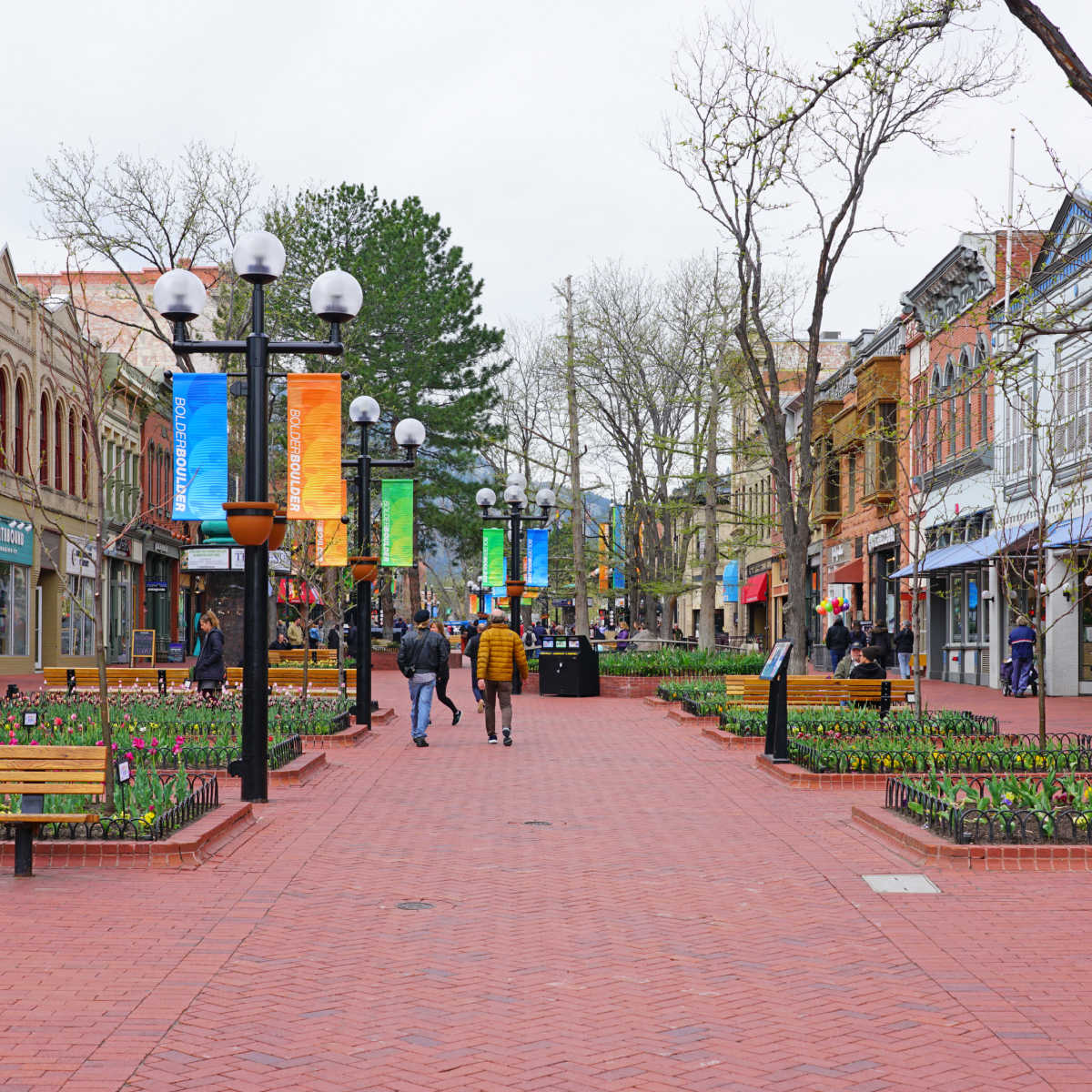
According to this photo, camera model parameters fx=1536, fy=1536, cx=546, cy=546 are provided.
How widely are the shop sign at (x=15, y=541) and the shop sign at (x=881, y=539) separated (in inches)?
901

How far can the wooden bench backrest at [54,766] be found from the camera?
9.41m

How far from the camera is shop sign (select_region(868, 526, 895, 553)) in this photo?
43116 mm

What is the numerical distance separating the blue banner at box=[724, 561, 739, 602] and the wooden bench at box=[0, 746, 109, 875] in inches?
2726

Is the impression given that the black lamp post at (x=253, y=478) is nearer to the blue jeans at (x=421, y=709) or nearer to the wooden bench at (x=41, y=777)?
the wooden bench at (x=41, y=777)

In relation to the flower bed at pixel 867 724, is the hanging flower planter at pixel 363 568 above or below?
above

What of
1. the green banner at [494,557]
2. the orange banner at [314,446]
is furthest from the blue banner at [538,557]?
the orange banner at [314,446]

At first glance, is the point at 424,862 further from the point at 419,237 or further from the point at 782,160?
the point at 419,237

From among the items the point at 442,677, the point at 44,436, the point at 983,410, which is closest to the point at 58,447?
the point at 44,436

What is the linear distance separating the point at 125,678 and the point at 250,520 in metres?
14.9

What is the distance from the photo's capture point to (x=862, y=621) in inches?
1747

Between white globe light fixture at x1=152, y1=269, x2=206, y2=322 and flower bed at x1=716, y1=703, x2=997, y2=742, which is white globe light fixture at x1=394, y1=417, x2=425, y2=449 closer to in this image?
flower bed at x1=716, y1=703, x2=997, y2=742

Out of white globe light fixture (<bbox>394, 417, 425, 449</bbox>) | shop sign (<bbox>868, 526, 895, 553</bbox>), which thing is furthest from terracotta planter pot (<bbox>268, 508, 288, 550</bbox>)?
shop sign (<bbox>868, 526, 895, 553</bbox>)

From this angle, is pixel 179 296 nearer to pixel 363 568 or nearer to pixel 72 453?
pixel 363 568

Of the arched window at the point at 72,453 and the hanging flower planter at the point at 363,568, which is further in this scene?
the arched window at the point at 72,453
